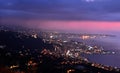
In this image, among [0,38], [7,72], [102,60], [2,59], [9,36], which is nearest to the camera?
[7,72]

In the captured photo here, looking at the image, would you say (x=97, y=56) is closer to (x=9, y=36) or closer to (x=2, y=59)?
(x=9, y=36)

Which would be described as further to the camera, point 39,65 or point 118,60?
point 118,60

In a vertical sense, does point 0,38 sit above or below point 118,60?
above

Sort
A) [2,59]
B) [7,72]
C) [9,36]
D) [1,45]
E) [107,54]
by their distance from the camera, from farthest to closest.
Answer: [107,54]
[9,36]
[1,45]
[2,59]
[7,72]

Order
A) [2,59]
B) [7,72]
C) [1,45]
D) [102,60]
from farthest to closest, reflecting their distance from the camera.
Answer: [102,60]
[1,45]
[2,59]
[7,72]

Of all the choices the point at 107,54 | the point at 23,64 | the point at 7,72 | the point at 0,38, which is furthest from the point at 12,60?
the point at 107,54

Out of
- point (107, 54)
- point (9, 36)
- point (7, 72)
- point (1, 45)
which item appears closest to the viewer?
point (7, 72)

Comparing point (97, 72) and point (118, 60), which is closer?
point (97, 72)

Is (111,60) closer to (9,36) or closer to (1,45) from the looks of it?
(9,36)

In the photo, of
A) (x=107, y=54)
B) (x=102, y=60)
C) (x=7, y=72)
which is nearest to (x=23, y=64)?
(x=7, y=72)
